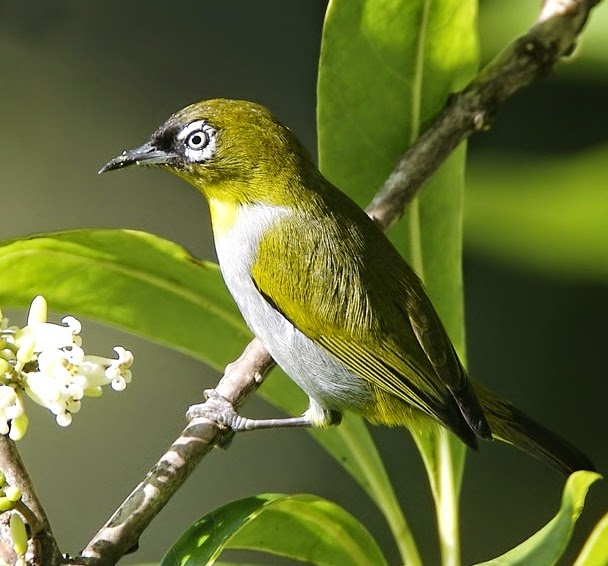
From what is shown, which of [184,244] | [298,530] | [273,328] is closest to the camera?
[298,530]

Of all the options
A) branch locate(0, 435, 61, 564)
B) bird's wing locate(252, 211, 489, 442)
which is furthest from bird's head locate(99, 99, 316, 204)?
branch locate(0, 435, 61, 564)

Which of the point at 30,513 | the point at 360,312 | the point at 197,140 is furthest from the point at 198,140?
the point at 30,513

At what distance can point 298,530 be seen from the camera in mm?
1489

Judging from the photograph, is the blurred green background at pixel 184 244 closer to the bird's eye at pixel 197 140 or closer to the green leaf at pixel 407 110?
the green leaf at pixel 407 110

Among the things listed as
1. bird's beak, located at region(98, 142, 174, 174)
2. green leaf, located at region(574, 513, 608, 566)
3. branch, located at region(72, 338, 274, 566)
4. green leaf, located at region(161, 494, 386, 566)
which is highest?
bird's beak, located at region(98, 142, 174, 174)

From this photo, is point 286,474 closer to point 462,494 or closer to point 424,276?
point 462,494

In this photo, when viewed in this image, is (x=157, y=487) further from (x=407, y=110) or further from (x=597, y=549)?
(x=407, y=110)

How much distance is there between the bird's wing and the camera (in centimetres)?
155

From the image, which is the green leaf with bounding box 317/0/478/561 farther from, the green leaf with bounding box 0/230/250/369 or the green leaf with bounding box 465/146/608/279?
the green leaf with bounding box 0/230/250/369

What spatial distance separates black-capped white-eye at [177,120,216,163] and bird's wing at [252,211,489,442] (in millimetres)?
174

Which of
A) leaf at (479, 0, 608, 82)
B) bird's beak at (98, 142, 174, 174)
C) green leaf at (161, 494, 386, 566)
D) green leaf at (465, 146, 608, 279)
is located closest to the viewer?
green leaf at (161, 494, 386, 566)

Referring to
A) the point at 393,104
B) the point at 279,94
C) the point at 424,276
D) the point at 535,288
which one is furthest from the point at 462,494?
the point at 393,104

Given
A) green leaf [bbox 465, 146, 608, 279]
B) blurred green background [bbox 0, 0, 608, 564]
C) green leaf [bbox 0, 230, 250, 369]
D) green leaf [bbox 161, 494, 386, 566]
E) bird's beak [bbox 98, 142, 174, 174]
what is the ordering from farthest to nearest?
blurred green background [bbox 0, 0, 608, 564]
green leaf [bbox 465, 146, 608, 279]
bird's beak [bbox 98, 142, 174, 174]
green leaf [bbox 0, 230, 250, 369]
green leaf [bbox 161, 494, 386, 566]

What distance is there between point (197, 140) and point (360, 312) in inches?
14.7
